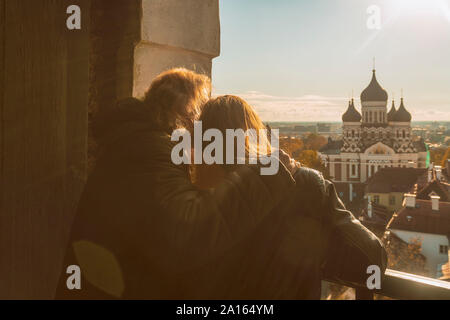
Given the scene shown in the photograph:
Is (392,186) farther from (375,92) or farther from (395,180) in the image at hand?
(375,92)

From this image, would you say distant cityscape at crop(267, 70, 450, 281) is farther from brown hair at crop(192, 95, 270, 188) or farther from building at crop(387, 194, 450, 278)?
brown hair at crop(192, 95, 270, 188)

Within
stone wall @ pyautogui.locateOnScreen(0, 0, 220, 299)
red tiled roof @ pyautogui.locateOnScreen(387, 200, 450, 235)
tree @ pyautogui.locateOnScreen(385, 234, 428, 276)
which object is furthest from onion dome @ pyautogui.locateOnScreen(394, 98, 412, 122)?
stone wall @ pyautogui.locateOnScreen(0, 0, 220, 299)

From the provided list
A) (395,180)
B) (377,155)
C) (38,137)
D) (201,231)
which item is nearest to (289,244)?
(201,231)

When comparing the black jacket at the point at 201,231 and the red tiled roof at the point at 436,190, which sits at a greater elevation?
the black jacket at the point at 201,231

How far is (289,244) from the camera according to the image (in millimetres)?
922

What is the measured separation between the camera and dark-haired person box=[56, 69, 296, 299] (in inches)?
33.4

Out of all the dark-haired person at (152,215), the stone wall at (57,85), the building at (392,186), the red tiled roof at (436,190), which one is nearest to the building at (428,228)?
the red tiled roof at (436,190)

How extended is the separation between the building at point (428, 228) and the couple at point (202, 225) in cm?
1267

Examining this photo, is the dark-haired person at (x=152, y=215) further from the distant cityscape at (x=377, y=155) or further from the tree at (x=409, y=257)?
the distant cityscape at (x=377, y=155)

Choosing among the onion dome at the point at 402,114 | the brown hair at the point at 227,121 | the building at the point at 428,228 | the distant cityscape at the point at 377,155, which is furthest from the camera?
the onion dome at the point at 402,114

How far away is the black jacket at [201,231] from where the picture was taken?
2.80ft

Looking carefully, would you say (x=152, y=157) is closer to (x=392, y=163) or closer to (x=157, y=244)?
(x=157, y=244)
